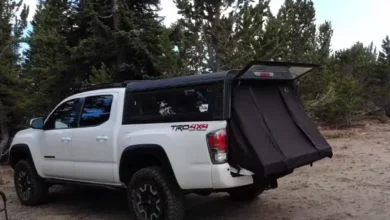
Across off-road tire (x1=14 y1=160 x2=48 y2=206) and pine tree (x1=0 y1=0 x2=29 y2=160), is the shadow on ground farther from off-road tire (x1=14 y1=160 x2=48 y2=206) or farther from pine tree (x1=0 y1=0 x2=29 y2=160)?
pine tree (x1=0 y1=0 x2=29 y2=160)

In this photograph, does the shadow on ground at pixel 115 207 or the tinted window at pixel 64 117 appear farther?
the tinted window at pixel 64 117

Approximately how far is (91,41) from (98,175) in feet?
23.2

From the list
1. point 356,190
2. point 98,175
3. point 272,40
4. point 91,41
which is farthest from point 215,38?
point 98,175

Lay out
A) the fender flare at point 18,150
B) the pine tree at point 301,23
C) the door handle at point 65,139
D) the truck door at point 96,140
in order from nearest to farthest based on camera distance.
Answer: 1. the truck door at point 96,140
2. the door handle at point 65,139
3. the fender flare at point 18,150
4. the pine tree at point 301,23

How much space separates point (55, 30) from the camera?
12.9 meters

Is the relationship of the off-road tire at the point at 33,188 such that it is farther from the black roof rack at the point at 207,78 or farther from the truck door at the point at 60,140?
the black roof rack at the point at 207,78

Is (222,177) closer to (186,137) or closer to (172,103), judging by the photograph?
(186,137)

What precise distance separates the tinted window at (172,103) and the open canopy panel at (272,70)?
1.59ft

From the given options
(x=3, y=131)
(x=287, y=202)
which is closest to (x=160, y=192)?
(x=287, y=202)

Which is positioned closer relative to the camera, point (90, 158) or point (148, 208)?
point (148, 208)

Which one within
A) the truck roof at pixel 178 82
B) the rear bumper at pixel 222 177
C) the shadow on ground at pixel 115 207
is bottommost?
the shadow on ground at pixel 115 207

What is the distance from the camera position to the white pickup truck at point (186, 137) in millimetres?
4723

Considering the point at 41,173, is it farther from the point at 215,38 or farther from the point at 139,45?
the point at 215,38

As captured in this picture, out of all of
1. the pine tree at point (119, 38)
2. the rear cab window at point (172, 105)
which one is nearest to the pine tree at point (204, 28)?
the pine tree at point (119, 38)
